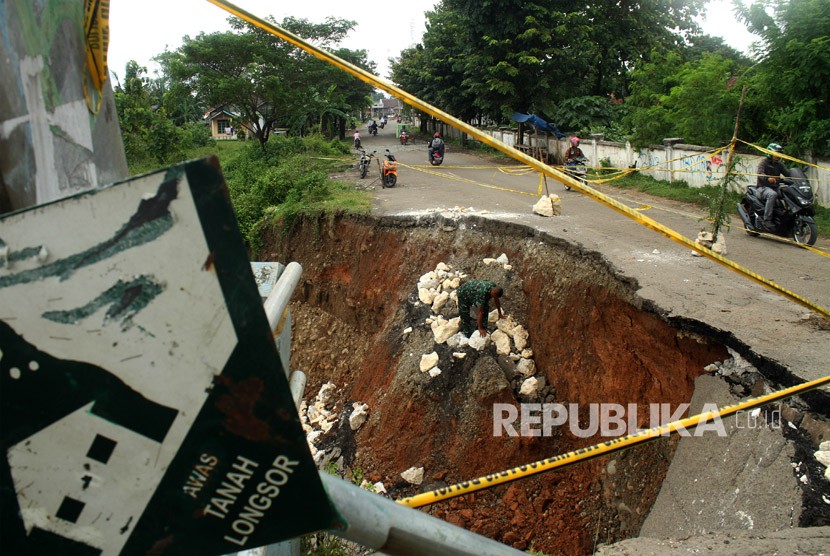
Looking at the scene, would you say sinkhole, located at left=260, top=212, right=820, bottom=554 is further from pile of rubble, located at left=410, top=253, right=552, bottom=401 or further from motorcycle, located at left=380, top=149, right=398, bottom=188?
motorcycle, located at left=380, top=149, right=398, bottom=188

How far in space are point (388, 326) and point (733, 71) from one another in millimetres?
13202

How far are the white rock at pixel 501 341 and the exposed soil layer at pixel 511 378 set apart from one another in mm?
244

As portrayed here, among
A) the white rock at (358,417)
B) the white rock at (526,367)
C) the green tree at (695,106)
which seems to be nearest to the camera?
the white rock at (526,367)

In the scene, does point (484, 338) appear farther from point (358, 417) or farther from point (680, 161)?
point (680, 161)

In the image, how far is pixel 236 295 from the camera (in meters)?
1.10

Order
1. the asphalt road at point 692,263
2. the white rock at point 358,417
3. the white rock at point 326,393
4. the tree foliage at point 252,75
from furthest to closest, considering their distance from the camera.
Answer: the tree foliage at point 252,75 < the white rock at point 326,393 < the white rock at point 358,417 < the asphalt road at point 692,263

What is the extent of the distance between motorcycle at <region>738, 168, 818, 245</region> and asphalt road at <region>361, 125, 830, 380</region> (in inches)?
8.8

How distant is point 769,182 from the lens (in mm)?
9398

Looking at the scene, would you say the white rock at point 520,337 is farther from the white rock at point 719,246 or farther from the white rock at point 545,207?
the white rock at point 545,207

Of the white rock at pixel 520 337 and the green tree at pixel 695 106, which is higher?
the green tree at pixel 695 106

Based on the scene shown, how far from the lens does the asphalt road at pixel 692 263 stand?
17.7 ft

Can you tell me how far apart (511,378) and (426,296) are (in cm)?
236

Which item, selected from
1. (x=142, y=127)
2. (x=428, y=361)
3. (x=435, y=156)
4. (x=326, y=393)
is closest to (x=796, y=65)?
(x=428, y=361)
